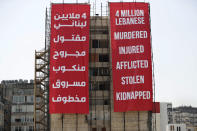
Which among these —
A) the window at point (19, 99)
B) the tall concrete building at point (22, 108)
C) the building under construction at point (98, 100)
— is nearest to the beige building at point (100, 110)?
the building under construction at point (98, 100)

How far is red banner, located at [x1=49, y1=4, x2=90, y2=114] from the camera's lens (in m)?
57.7

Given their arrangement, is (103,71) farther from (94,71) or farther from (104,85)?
(104,85)

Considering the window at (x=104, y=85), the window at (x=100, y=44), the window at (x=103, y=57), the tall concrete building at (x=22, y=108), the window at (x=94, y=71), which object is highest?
the window at (x=100, y=44)

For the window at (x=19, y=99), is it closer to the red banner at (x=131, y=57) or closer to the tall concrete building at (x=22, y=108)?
the tall concrete building at (x=22, y=108)

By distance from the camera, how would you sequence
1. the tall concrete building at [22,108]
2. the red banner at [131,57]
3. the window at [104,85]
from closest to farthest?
the red banner at [131,57], the window at [104,85], the tall concrete building at [22,108]

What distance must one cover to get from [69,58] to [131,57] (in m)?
11.1

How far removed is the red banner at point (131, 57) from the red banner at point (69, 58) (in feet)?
17.1

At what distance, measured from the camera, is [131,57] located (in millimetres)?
59406

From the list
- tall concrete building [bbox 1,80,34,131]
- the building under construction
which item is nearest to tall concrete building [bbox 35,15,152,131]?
the building under construction

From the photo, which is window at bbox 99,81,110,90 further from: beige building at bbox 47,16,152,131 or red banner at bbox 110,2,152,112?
red banner at bbox 110,2,152,112

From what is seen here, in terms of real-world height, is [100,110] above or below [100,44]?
below

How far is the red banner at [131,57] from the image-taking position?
192 feet

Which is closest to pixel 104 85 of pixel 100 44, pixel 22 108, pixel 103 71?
pixel 103 71

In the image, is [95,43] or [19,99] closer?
[95,43]
